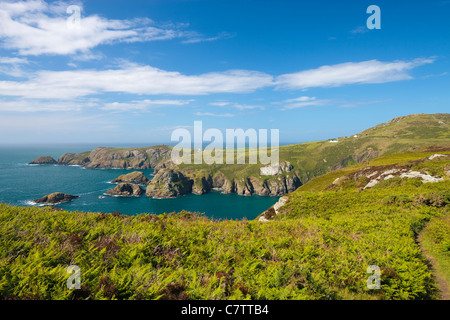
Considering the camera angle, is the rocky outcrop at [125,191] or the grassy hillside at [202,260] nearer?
the grassy hillside at [202,260]

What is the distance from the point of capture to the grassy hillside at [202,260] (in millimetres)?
6043

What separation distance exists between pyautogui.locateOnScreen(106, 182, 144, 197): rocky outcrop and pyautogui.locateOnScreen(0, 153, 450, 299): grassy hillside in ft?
556

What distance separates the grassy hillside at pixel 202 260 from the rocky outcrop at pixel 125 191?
6668 inches

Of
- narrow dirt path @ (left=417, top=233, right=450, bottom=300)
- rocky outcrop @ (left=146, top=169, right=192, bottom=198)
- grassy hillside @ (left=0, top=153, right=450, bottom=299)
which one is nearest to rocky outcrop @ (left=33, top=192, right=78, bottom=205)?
rocky outcrop @ (left=146, top=169, right=192, bottom=198)

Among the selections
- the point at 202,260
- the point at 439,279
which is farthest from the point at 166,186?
the point at 439,279

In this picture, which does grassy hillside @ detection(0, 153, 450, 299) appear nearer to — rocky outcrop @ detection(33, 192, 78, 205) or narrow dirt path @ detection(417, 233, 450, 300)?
narrow dirt path @ detection(417, 233, 450, 300)

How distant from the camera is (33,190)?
156375 millimetres

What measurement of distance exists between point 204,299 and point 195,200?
578ft

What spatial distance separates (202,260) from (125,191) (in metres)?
177

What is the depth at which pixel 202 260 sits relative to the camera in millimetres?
8727

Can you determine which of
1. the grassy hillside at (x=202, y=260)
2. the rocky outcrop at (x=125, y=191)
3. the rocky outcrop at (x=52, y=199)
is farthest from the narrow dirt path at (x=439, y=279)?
the rocky outcrop at (x=125, y=191)

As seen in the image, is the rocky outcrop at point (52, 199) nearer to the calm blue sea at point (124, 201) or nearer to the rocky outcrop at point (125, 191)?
the calm blue sea at point (124, 201)

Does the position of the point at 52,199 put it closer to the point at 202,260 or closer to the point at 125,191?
the point at 125,191
